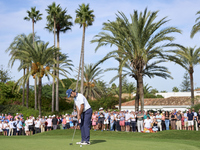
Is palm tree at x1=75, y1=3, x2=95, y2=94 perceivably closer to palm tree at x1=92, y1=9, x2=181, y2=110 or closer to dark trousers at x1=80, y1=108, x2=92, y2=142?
palm tree at x1=92, y1=9, x2=181, y2=110

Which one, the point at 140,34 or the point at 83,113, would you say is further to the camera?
the point at 140,34

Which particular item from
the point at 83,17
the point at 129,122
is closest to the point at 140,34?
the point at 129,122

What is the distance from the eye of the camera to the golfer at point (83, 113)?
374 inches

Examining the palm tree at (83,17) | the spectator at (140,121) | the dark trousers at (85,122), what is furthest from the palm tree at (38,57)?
the dark trousers at (85,122)

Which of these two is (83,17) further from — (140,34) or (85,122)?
(85,122)

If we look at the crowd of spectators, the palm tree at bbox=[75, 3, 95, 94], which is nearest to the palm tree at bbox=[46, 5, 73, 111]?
the palm tree at bbox=[75, 3, 95, 94]

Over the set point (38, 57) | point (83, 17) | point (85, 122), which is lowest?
point (85, 122)

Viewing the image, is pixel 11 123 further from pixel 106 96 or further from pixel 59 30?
pixel 106 96

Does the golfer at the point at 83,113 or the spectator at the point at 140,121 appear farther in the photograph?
the spectator at the point at 140,121

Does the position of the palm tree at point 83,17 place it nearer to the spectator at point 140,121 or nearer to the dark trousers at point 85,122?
the spectator at point 140,121

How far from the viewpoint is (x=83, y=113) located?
9.84m

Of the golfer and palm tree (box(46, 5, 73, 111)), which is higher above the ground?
palm tree (box(46, 5, 73, 111))

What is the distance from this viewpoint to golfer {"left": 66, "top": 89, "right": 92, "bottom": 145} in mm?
9491

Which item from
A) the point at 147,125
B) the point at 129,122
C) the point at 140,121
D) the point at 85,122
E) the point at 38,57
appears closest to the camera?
the point at 85,122
